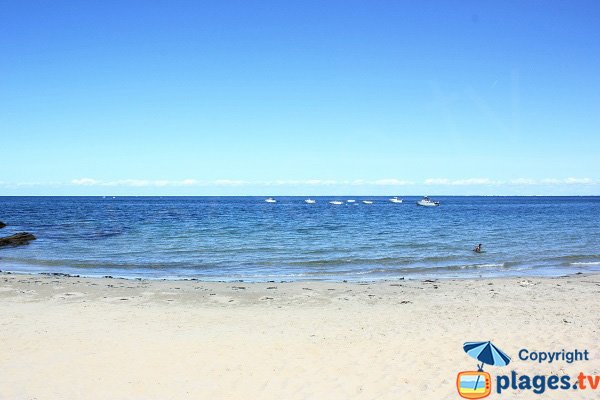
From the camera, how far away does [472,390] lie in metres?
7.87

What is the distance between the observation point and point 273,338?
1045 centimetres

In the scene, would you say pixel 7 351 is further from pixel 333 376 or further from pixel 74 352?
pixel 333 376

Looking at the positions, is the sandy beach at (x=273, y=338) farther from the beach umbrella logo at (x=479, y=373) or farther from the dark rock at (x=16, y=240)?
the dark rock at (x=16, y=240)

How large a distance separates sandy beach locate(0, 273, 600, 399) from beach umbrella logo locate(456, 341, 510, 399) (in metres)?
0.19

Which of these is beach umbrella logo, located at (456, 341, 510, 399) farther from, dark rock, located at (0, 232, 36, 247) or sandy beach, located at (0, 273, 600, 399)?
dark rock, located at (0, 232, 36, 247)

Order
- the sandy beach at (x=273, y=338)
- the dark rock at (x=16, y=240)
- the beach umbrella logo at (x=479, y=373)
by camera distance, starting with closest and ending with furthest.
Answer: the beach umbrella logo at (x=479, y=373), the sandy beach at (x=273, y=338), the dark rock at (x=16, y=240)

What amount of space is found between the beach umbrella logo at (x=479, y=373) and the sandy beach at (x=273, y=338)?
0.61 ft

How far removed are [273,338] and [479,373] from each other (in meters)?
4.31

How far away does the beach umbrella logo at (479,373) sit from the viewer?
7808mm

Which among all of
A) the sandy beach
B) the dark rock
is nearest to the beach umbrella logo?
the sandy beach

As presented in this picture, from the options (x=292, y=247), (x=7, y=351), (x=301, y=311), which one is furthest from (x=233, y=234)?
(x=7, y=351)

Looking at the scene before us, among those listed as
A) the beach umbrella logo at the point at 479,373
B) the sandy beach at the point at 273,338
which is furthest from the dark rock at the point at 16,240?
the beach umbrella logo at the point at 479,373

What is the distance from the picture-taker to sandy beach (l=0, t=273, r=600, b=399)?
8.00 m

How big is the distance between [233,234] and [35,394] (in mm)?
34157
